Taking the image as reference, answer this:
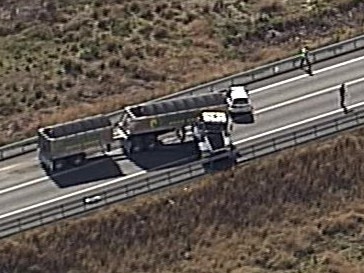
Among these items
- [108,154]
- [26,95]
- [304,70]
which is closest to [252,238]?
[108,154]

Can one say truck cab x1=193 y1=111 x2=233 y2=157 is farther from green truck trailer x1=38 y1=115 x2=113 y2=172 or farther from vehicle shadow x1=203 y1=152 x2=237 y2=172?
green truck trailer x1=38 y1=115 x2=113 y2=172

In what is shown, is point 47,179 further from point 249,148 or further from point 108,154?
point 249,148

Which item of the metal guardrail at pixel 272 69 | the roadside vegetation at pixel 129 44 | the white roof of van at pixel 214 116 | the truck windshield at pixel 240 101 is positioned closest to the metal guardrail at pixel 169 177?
the white roof of van at pixel 214 116

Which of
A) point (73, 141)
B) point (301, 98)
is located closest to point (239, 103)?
point (301, 98)

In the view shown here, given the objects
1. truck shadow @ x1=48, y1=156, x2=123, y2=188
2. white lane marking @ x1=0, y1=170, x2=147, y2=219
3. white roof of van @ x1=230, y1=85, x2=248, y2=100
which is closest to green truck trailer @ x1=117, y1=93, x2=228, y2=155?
truck shadow @ x1=48, y1=156, x2=123, y2=188

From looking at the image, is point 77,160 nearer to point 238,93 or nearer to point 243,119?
point 243,119

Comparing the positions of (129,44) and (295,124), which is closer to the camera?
(295,124)

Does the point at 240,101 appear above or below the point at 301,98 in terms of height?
above
